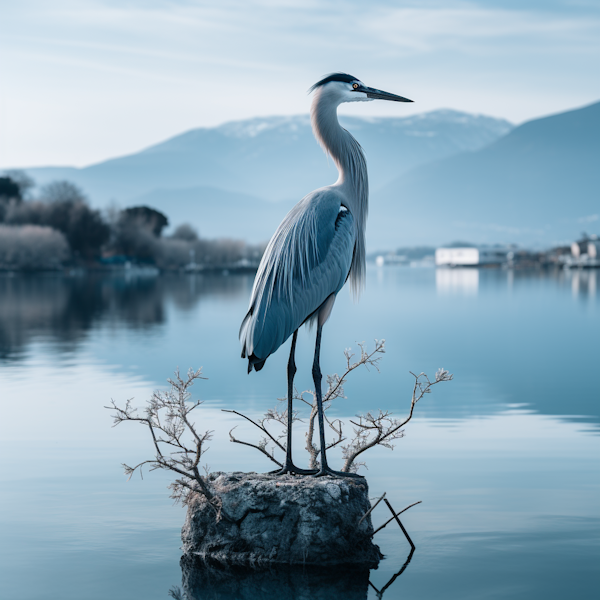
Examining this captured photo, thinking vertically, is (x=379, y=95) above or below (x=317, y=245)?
above

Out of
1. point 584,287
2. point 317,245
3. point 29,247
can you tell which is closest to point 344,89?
point 317,245

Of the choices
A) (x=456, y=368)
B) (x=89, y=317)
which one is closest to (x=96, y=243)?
(x=89, y=317)

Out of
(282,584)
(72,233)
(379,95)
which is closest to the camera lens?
(282,584)

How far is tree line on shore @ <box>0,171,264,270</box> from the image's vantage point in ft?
454

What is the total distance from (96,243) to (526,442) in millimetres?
142788

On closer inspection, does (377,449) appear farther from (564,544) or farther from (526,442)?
(564,544)

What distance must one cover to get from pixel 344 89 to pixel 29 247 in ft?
446

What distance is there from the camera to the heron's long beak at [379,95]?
888cm

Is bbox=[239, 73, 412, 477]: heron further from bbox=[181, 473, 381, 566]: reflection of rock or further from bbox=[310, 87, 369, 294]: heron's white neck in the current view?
bbox=[181, 473, 381, 566]: reflection of rock

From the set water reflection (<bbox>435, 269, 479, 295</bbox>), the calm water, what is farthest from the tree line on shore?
the calm water

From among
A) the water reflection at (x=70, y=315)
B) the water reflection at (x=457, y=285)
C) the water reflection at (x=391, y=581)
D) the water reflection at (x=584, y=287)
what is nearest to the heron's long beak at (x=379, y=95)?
the water reflection at (x=391, y=581)

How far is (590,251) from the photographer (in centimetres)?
19562

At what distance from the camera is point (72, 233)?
151 metres

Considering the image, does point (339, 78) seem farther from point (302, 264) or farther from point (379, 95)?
point (302, 264)
